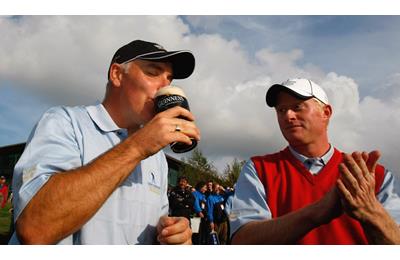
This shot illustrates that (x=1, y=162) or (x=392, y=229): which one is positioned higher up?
(x=1, y=162)

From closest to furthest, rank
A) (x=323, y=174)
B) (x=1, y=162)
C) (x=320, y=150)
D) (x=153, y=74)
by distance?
(x=153, y=74) < (x=323, y=174) < (x=320, y=150) < (x=1, y=162)

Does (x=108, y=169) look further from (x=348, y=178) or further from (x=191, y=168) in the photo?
(x=191, y=168)

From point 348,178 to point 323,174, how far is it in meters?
0.46

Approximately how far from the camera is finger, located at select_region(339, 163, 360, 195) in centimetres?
176

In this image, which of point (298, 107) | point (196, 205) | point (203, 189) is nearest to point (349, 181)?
point (298, 107)

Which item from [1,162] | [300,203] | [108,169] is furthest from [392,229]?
[1,162]

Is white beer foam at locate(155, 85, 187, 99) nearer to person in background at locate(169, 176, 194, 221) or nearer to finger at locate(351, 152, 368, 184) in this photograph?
finger at locate(351, 152, 368, 184)

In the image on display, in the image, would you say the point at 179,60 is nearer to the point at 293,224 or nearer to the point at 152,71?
the point at 152,71

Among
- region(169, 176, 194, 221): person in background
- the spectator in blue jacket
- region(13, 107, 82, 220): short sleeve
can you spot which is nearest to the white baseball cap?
region(13, 107, 82, 220): short sleeve

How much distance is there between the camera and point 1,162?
148 feet

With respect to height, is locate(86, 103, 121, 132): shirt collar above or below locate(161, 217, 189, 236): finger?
above

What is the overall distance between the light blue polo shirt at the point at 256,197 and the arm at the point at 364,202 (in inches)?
10.4

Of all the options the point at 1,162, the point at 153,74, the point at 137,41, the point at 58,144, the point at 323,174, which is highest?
the point at 1,162

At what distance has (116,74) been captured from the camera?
6.58 feet
